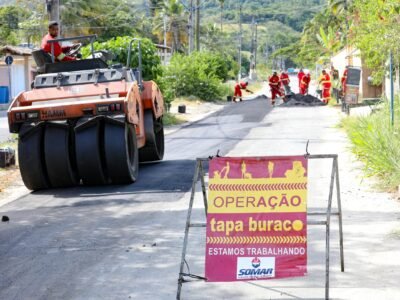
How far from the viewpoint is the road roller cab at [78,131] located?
44.8ft

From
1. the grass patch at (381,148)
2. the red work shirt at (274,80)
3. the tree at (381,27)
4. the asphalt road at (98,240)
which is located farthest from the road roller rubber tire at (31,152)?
the red work shirt at (274,80)

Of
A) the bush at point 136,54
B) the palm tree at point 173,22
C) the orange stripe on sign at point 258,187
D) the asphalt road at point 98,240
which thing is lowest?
the asphalt road at point 98,240

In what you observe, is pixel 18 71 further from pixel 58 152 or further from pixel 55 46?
Result: pixel 58 152

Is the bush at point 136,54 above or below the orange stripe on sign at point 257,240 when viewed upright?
above

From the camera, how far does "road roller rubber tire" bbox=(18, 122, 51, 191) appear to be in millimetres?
13844

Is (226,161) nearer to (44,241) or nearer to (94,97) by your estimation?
(44,241)

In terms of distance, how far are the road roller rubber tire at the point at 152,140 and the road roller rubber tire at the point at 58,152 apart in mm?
2565

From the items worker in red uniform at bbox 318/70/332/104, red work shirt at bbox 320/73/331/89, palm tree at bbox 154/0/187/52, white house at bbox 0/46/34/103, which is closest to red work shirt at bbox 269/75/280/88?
worker in red uniform at bbox 318/70/332/104

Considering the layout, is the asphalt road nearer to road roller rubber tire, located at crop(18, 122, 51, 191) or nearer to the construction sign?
road roller rubber tire, located at crop(18, 122, 51, 191)

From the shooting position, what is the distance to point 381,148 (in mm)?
13805

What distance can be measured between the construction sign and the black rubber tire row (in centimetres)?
680

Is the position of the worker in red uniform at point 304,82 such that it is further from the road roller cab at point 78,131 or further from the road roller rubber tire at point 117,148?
the road roller rubber tire at point 117,148

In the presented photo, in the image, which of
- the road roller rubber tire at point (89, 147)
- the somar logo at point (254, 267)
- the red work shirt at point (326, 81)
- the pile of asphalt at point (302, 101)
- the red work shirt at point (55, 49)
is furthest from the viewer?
the pile of asphalt at point (302, 101)

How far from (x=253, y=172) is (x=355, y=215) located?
4298 millimetres
